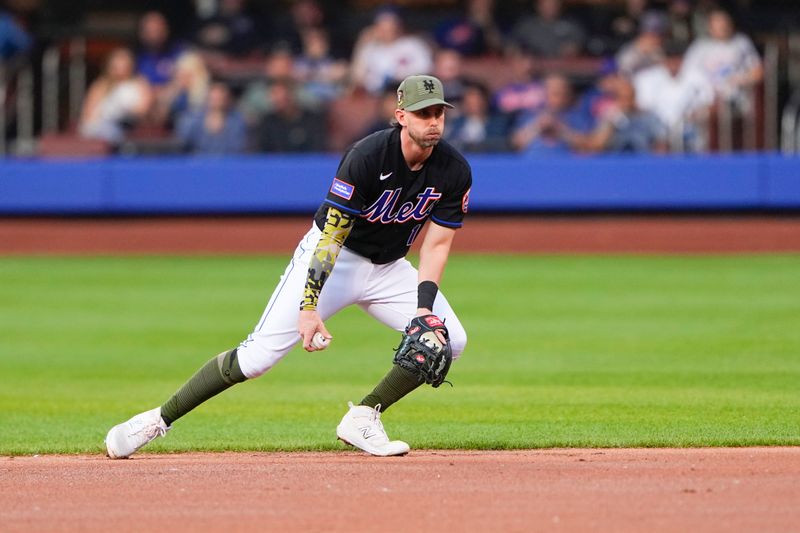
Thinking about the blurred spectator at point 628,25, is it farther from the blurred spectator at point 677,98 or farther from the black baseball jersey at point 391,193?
the black baseball jersey at point 391,193

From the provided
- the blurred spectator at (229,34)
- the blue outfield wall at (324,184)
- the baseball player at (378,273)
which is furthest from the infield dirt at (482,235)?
the baseball player at (378,273)

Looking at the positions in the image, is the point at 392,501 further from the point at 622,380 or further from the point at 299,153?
the point at 299,153

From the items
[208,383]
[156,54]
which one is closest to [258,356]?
[208,383]

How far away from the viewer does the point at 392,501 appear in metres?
5.68

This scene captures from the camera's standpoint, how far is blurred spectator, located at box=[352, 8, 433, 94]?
1750 centimetres

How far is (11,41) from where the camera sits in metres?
18.6

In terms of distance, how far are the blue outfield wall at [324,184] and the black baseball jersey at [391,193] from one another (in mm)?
9966

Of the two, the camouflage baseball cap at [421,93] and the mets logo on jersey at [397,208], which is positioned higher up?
the camouflage baseball cap at [421,93]

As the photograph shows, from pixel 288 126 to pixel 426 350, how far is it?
11204 millimetres

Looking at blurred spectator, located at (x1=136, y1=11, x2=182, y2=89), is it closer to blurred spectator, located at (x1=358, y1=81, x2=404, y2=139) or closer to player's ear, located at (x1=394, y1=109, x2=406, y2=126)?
blurred spectator, located at (x1=358, y1=81, x2=404, y2=139)

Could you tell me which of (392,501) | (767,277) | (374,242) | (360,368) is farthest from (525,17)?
(392,501)

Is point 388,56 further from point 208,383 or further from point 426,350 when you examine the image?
point 426,350

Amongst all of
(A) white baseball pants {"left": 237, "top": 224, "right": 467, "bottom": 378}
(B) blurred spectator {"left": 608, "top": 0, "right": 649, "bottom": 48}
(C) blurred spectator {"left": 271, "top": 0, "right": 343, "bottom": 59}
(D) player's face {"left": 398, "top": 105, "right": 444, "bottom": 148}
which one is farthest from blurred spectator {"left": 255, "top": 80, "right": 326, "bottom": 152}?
(D) player's face {"left": 398, "top": 105, "right": 444, "bottom": 148}

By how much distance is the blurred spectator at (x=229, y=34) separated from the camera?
18828mm
